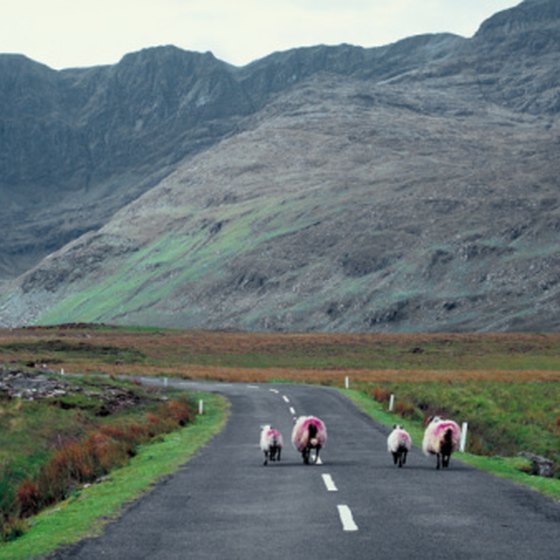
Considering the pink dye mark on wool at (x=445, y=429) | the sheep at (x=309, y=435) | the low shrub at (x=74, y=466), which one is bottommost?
the low shrub at (x=74, y=466)

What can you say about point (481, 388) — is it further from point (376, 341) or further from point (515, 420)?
point (376, 341)

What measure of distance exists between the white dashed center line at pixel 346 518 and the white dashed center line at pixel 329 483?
2.58 m

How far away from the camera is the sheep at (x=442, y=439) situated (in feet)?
74.0

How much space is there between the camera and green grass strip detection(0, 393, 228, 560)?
13445mm

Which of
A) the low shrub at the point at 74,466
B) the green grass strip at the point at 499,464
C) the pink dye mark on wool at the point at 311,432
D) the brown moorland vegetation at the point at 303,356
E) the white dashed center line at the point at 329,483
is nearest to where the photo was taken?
the white dashed center line at the point at 329,483

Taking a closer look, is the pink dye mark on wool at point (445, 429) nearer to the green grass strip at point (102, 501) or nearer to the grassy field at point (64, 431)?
the green grass strip at point (102, 501)

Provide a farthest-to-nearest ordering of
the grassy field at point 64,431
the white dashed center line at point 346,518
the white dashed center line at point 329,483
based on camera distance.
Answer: the grassy field at point 64,431 → the white dashed center line at point 329,483 → the white dashed center line at point 346,518

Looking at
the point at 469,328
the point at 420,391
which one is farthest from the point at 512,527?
the point at 469,328

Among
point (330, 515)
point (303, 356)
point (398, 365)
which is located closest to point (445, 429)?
point (330, 515)

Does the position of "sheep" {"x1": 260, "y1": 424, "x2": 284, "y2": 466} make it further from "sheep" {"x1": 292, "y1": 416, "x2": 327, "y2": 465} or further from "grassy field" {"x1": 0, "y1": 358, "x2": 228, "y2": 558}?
"grassy field" {"x1": 0, "y1": 358, "x2": 228, "y2": 558}

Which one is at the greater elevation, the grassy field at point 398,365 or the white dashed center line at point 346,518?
the grassy field at point 398,365

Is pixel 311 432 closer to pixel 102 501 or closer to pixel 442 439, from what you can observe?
pixel 442 439

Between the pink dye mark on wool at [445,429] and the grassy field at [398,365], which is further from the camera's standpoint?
the grassy field at [398,365]

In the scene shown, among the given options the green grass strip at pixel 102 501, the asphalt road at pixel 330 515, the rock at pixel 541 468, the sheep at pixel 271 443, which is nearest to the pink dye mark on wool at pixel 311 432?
the asphalt road at pixel 330 515
